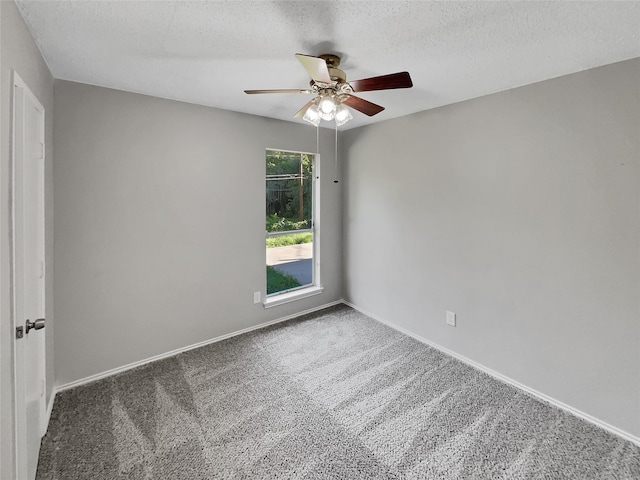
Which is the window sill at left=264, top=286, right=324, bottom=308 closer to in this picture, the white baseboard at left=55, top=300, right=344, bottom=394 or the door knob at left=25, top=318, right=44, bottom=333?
the white baseboard at left=55, top=300, right=344, bottom=394

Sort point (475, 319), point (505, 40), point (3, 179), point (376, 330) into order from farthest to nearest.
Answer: point (376, 330) < point (475, 319) < point (505, 40) < point (3, 179)

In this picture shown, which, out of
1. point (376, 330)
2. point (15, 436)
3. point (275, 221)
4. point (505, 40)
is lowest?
point (376, 330)

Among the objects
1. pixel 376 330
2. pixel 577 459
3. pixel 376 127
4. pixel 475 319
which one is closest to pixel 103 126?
pixel 376 127

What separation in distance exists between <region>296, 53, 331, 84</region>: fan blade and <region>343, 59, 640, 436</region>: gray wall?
1645 millimetres

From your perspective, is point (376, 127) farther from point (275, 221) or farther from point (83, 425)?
point (83, 425)

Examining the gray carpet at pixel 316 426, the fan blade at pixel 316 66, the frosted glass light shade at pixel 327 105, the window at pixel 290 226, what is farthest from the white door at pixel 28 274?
the window at pixel 290 226

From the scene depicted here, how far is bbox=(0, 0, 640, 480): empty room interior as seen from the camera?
1.55 meters

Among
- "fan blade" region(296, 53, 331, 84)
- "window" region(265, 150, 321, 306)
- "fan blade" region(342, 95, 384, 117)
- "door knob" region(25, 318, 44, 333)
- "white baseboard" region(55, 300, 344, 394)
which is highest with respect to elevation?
"fan blade" region(342, 95, 384, 117)

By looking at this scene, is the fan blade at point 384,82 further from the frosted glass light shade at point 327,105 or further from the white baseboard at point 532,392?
the white baseboard at point 532,392

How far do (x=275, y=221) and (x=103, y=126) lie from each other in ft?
6.01

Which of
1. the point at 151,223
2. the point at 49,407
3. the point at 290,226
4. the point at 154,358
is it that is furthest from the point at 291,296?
the point at 49,407

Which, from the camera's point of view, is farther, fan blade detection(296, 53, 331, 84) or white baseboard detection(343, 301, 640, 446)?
white baseboard detection(343, 301, 640, 446)

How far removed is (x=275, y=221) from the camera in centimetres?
363

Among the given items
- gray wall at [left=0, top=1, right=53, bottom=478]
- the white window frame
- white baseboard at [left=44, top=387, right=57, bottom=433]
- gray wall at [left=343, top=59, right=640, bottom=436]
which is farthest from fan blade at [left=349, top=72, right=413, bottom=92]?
white baseboard at [left=44, top=387, right=57, bottom=433]
